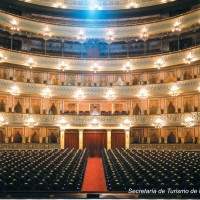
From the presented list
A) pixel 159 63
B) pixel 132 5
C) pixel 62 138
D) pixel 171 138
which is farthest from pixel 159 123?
pixel 132 5

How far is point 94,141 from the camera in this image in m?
31.2

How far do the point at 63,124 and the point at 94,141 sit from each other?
382 cm

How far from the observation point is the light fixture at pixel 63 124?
98.2ft

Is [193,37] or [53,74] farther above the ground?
[193,37]

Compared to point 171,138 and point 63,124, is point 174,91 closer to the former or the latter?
point 171,138

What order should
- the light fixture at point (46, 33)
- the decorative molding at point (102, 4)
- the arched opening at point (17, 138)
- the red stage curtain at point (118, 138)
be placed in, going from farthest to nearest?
the decorative molding at point (102, 4) < the light fixture at point (46, 33) < the red stage curtain at point (118, 138) < the arched opening at point (17, 138)

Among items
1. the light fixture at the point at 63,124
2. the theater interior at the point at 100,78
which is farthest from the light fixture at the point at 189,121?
the light fixture at the point at 63,124

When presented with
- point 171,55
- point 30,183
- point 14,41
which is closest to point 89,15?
point 14,41

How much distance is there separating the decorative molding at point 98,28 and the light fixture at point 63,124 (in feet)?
31.5

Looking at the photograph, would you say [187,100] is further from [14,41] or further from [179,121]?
[14,41]

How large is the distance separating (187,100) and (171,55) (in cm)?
480

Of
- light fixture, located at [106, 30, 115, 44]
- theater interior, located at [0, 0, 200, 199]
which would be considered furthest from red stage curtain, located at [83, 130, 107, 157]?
light fixture, located at [106, 30, 115, 44]

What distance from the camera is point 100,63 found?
32438mm

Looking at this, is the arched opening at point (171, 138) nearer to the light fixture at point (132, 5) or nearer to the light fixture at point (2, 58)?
the light fixture at point (132, 5)
